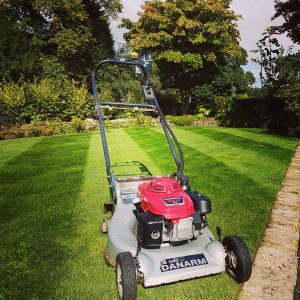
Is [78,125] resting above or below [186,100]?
below

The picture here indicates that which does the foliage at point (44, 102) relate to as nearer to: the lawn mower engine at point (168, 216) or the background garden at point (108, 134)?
the background garden at point (108, 134)

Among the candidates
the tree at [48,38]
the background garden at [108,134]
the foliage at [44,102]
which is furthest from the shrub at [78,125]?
the tree at [48,38]

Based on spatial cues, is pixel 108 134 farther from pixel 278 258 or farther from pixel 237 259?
pixel 237 259

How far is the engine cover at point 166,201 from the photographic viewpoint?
3.47 meters

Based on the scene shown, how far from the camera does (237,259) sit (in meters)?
3.52

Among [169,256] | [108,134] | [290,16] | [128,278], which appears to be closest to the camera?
[128,278]

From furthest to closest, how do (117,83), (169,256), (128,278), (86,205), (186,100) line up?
(117,83) → (186,100) → (86,205) → (169,256) → (128,278)

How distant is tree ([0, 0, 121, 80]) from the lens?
2780cm

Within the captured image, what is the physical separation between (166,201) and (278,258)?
1.97 m

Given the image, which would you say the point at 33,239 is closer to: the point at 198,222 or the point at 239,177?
the point at 198,222

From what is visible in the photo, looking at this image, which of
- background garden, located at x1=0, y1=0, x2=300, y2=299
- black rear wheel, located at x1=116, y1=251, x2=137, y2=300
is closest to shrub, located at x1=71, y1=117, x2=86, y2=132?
background garden, located at x1=0, y1=0, x2=300, y2=299

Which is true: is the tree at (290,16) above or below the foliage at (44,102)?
above

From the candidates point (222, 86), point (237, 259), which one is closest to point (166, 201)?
point (237, 259)

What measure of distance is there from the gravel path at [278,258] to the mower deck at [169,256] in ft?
1.85
